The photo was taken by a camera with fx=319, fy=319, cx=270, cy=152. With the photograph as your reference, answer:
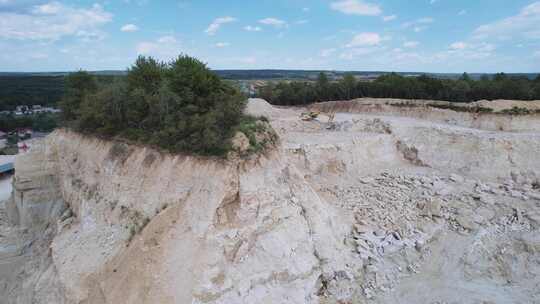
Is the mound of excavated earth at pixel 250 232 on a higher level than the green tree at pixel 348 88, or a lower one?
lower

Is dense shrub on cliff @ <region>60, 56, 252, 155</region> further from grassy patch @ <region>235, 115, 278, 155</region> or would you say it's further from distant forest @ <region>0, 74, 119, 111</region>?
distant forest @ <region>0, 74, 119, 111</region>

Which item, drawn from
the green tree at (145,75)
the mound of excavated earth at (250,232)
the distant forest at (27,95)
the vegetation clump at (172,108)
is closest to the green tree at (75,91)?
the mound of excavated earth at (250,232)

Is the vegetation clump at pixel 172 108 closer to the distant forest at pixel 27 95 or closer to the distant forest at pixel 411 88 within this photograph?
the distant forest at pixel 411 88

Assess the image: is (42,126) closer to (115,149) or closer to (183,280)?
(115,149)

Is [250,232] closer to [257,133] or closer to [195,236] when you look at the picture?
[195,236]

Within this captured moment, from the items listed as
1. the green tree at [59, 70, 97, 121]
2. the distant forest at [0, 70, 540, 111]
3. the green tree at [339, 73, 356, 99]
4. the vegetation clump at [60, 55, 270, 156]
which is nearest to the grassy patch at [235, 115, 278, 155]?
the vegetation clump at [60, 55, 270, 156]

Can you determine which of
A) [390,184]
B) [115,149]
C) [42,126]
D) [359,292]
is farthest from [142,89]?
[42,126]

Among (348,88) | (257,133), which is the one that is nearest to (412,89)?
(348,88)
